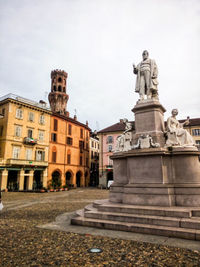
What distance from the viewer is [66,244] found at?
4.83 meters

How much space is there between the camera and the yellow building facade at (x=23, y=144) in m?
30.3

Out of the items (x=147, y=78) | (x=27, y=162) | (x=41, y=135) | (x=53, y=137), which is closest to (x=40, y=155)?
(x=27, y=162)

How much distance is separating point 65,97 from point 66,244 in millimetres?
59674

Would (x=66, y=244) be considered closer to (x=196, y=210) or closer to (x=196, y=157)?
(x=196, y=210)

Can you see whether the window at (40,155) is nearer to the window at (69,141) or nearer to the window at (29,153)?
the window at (29,153)

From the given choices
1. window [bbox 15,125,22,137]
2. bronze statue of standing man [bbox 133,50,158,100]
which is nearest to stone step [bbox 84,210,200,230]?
bronze statue of standing man [bbox 133,50,158,100]

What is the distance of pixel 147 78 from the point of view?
9.09m

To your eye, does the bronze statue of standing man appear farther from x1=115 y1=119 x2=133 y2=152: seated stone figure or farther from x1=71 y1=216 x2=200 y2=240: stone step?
x1=71 y1=216 x2=200 y2=240: stone step

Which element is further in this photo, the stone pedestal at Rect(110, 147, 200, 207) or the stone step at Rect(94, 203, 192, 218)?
the stone pedestal at Rect(110, 147, 200, 207)

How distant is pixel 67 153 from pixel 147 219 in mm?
35941

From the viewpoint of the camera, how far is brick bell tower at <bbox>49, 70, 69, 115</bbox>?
60.6 metres

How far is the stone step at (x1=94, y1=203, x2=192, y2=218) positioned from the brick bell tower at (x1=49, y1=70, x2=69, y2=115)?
179 feet

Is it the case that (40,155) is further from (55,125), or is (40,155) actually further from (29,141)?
(55,125)

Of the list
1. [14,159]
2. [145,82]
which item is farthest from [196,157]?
[14,159]
